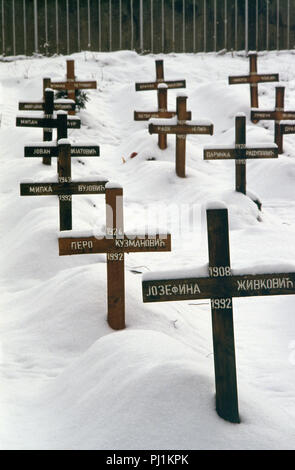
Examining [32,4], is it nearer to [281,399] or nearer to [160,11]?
[160,11]

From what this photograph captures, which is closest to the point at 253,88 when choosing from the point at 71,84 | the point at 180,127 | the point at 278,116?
the point at 278,116

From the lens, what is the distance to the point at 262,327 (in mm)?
4578

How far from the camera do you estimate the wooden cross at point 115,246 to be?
375cm

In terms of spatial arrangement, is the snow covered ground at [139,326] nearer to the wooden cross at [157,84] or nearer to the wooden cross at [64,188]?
the wooden cross at [64,188]

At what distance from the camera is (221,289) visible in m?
2.69

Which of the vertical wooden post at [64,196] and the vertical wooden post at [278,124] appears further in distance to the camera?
the vertical wooden post at [278,124]

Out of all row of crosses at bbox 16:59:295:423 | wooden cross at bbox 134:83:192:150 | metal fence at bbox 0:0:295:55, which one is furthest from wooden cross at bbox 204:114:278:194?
metal fence at bbox 0:0:295:55

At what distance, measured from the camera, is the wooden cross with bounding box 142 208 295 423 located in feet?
8.67

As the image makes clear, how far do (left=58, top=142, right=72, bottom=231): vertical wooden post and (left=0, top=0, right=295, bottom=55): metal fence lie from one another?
1112 cm

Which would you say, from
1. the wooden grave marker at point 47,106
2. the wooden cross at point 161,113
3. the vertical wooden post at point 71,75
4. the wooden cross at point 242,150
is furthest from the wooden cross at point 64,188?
the vertical wooden post at point 71,75

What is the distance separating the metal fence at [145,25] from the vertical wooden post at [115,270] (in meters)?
13.0

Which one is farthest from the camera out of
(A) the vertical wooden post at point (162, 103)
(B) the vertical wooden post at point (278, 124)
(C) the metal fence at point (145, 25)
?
(C) the metal fence at point (145, 25)

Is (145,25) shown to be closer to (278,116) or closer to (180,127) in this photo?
(278,116)

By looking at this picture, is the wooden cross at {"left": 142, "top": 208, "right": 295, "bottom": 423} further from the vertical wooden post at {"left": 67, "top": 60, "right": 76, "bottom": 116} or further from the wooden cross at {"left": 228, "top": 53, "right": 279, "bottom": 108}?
the wooden cross at {"left": 228, "top": 53, "right": 279, "bottom": 108}
